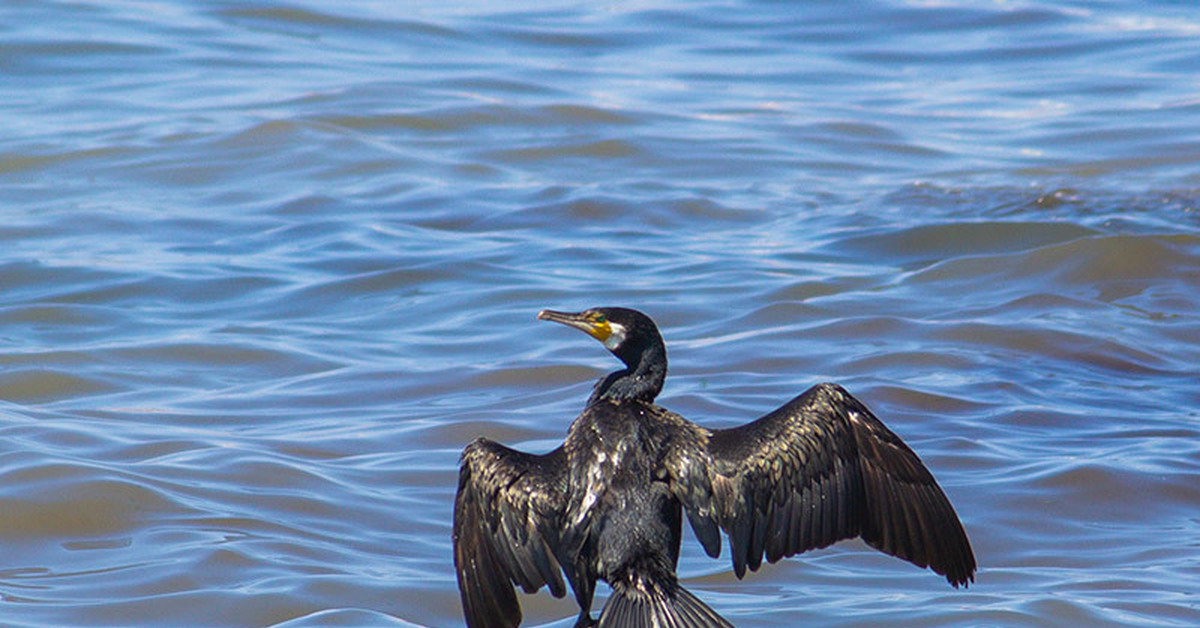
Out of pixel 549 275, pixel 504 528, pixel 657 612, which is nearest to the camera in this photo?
pixel 657 612

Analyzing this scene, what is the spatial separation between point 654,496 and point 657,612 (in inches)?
12.1

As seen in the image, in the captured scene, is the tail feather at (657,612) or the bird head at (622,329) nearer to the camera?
the tail feather at (657,612)

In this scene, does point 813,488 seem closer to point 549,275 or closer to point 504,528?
point 504,528

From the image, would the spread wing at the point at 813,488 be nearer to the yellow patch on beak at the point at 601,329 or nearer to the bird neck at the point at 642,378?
the bird neck at the point at 642,378

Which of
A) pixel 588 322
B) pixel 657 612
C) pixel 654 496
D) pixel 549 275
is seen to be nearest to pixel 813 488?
pixel 654 496

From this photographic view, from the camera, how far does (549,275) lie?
9.34 metres

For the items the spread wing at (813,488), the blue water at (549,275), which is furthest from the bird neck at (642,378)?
the blue water at (549,275)

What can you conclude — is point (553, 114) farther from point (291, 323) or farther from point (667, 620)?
point (667, 620)

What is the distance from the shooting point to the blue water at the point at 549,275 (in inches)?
222

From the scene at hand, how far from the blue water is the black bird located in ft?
2.01

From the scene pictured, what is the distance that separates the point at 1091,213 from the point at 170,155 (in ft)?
19.3

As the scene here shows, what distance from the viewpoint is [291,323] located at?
28.0 feet

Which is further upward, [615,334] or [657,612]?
[615,334]

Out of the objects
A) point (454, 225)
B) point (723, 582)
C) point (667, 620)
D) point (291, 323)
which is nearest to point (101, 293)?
point (291, 323)
